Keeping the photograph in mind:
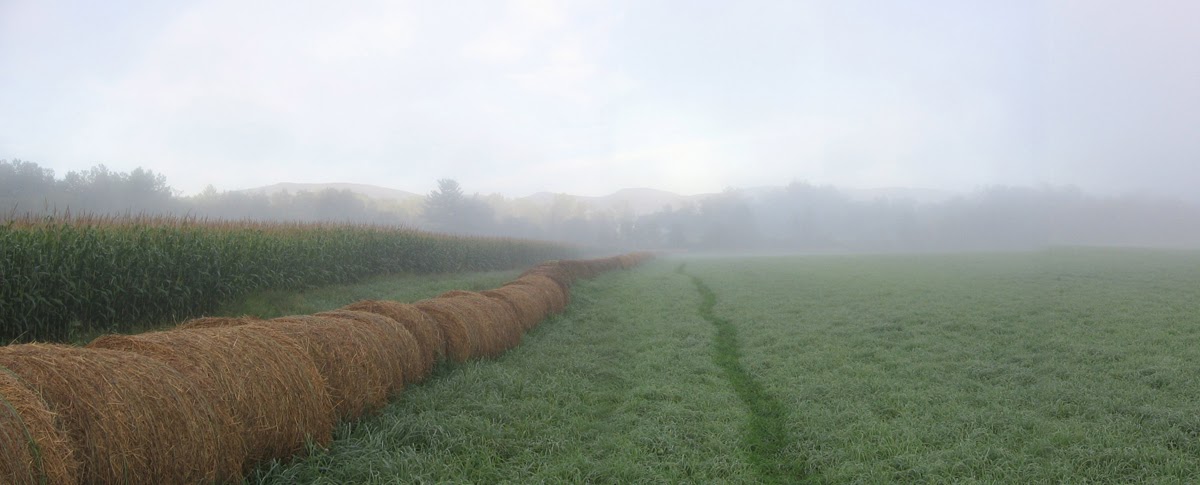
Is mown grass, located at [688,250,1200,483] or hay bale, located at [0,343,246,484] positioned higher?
hay bale, located at [0,343,246,484]

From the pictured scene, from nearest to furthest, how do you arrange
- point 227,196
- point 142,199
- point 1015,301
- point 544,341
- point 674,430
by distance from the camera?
point 674,430, point 544,341, point 1015,301, point 142,199, point 227,196

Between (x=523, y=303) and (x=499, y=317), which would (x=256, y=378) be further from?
(x=523, y=303)

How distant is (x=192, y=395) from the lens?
159 inches

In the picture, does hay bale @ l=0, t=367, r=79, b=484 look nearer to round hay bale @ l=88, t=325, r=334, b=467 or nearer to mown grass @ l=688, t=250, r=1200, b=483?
round hay bale @ l=88, t=325, r=334, b=467

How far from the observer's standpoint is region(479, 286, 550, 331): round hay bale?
431 inches

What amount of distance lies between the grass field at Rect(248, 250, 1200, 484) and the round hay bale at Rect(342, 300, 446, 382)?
37cm

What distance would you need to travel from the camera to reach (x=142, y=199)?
6669 cm

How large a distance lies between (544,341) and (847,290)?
44.5 ft

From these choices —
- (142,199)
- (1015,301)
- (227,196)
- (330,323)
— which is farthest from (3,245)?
(227,196)

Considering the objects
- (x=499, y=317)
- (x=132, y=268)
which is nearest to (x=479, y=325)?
(x=499, y=317)

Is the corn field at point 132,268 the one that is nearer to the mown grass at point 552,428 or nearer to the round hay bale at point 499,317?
the mown grass at point 552,428

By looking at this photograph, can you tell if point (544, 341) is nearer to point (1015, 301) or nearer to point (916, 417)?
point (916, 417)

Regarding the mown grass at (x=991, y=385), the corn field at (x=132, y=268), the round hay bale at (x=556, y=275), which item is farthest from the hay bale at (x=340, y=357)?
the round hay bale at (x=556, y=275)

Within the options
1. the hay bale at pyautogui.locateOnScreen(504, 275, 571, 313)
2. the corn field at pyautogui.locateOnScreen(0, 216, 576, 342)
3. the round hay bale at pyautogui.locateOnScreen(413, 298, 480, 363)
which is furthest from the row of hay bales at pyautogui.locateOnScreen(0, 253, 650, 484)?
the hay bale at pyautogui.locateOnScreen(504, 275, 571, 313)
